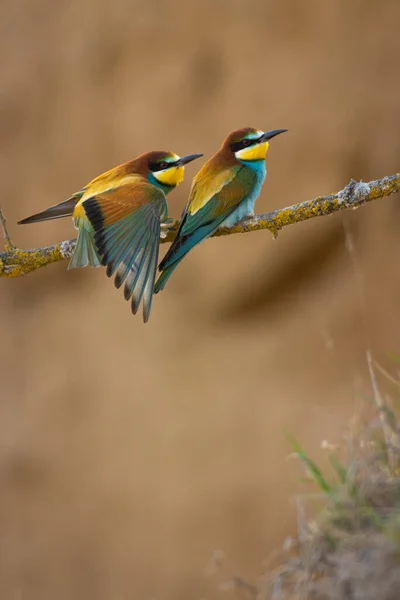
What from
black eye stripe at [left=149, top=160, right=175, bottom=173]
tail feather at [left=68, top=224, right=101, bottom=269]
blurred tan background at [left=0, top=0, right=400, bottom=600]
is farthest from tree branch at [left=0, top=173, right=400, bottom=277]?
blurred tan background at [left=0, top=0, right=400, bottom=600]

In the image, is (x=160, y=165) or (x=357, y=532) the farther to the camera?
(x=160, y=165)

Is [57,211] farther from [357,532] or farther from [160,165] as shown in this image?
[357,532]

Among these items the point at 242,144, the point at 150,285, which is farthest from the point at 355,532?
the point at 242,144

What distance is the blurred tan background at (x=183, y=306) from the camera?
3.57 meters

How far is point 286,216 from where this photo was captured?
5.17 feet

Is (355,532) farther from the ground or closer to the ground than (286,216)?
closer to the ground

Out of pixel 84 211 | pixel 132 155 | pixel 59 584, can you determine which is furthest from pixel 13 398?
pixel 84 211

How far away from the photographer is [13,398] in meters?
4.06

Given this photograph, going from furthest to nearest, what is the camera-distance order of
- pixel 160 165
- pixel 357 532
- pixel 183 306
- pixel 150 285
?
pixel 183 306 → pixel 160 165 → pixel 150 285 → pixel 357 532

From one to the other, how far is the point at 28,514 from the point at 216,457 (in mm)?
826

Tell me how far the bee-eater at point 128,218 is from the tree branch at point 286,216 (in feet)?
0.20

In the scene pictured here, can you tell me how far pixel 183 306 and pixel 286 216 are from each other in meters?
2.26

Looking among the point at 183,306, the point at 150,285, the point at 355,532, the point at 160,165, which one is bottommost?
the point at 183,306

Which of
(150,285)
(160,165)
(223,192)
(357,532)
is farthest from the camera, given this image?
(223,192)
